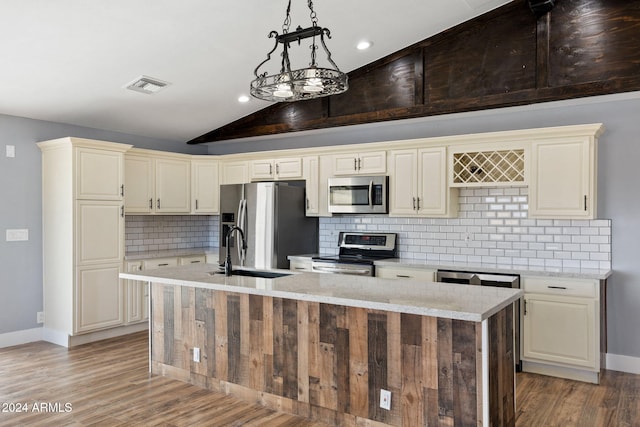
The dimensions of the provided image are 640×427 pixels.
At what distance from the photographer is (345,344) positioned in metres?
3.07

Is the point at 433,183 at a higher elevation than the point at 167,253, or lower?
higher

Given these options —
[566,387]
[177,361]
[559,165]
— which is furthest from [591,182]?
A: [177,361]

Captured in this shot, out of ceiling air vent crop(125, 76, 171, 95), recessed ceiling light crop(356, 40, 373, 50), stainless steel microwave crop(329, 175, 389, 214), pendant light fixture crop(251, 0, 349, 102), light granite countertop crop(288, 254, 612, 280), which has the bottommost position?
light granite countertop crop(288, 254, 612, 280)

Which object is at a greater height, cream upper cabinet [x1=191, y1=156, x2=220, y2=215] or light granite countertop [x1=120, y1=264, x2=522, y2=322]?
cream upper cabinet [x1=191, y1=156, x2=220, y2=215]

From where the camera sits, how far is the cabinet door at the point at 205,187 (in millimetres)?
6473

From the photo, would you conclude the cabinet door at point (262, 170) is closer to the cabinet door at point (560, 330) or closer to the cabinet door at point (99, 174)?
the cabinet door at point (99, 174)

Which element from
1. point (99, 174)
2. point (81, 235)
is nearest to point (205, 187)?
point (99, 174)

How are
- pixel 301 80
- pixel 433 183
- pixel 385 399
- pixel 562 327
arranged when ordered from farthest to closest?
pixel 433 183 → pixel 562 327 → pixel 385 399 → pixel 301 80

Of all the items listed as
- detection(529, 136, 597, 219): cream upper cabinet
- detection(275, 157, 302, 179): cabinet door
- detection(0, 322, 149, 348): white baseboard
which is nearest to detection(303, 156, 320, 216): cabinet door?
detection(275, 157, 302, 179): cabinet door

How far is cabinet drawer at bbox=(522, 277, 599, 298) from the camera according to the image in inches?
156

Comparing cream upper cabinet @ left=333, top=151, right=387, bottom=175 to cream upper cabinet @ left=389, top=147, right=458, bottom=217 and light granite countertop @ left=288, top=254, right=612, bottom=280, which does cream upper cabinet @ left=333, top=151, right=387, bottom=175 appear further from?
light granite countertop @ left=288, top=254, right=612, bottom=280

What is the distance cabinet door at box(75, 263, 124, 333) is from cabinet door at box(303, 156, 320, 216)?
2.26 metres

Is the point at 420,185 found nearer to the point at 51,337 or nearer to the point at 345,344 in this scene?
the point at 345,344

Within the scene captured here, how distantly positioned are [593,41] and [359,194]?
2583mm
